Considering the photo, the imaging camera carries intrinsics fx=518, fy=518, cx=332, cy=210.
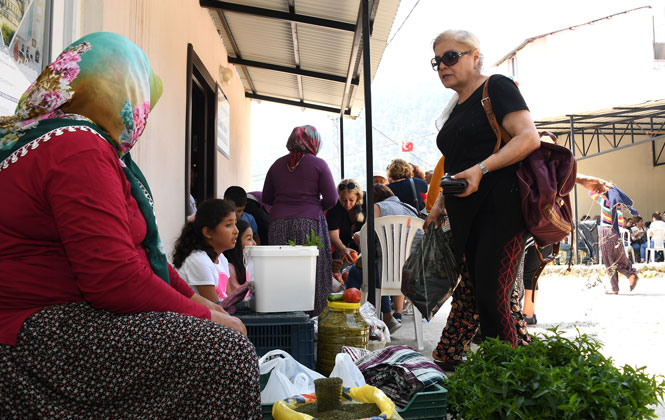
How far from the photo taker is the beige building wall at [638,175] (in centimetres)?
2053

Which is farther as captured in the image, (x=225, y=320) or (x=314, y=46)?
(x=314, y=46)

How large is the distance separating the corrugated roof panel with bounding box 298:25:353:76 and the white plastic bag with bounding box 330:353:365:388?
504 cm

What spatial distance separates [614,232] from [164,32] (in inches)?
265

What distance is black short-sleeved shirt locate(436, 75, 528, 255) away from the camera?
219 cm

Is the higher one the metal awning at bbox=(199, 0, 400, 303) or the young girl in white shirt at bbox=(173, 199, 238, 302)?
the metal awning at bbox=(199, 0, 400, 303)

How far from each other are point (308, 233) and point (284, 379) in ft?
8.44

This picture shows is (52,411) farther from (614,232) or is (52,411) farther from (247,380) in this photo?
(614,232)

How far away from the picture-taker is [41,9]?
2482mm

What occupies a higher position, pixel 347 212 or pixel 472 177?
pixel 347 212

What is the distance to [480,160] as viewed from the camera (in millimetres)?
2322

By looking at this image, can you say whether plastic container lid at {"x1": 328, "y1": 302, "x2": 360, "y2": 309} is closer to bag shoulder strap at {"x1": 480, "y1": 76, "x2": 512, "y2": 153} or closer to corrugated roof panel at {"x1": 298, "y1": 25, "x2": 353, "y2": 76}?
bag shoulder strap at {"x1": 480, "y1": 76, "x2": 512, "y2": 153}

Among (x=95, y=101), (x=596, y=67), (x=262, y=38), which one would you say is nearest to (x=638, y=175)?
(x=596, y=67)

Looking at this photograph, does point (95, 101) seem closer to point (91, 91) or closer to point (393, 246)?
point (91, 91)

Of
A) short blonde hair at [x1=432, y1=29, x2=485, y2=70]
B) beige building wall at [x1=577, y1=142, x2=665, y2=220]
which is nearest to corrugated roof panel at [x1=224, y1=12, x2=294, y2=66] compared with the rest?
short blonde hair at [x1=432, y1=29, x2=485, y2=70]
